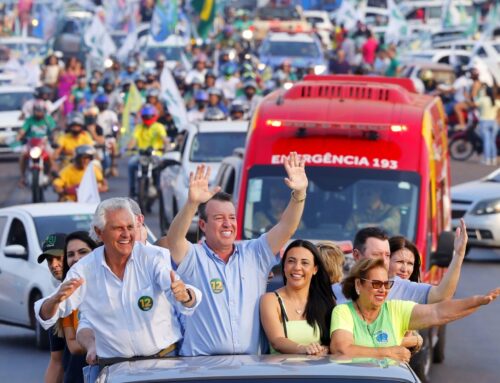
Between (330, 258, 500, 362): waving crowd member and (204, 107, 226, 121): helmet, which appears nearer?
(330, 258, 500, 362): waving crowd member

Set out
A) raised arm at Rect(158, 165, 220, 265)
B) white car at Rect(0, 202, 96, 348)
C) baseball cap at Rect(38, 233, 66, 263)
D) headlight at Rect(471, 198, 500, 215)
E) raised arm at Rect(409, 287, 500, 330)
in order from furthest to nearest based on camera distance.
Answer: headlight at Rect(471, 198, 500, 215)
white car at Rect(0, 202, 96, 348)
baseball cap at Rect(38, 233, 66, 263)
raised arm at Rect(158, 165, 220, 265)
raised arm at Rect(409, 287, 500, 330)

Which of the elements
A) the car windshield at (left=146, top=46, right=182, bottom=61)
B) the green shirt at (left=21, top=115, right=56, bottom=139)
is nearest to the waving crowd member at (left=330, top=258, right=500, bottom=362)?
the green shirt at (left=21, top=115, right=56, bottom=139)

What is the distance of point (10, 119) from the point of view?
4041 cm

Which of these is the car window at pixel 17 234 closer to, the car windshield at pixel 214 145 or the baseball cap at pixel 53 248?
the baseball cap at pixel 53 248

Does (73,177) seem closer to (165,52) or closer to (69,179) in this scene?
(69,179)

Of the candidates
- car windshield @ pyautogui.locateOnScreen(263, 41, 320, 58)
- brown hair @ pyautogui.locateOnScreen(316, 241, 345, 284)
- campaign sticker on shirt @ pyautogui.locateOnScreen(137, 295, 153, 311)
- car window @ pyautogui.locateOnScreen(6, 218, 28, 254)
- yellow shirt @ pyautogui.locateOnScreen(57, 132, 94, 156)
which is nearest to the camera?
campaign sticker on shirt @ pyautogui.locateOnScreen(137, 295, 153, 311)

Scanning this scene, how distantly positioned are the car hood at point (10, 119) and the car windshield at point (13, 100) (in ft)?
0.79

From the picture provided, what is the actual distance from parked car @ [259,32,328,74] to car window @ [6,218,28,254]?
34841mm

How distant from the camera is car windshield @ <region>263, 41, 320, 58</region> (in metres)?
53.1

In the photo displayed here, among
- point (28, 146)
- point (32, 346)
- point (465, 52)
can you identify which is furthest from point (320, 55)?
point (32, 346)

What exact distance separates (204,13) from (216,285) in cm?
4283

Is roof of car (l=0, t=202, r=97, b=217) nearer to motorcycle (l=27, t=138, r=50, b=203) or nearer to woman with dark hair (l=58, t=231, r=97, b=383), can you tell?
woman with dark hair (l=58, t=231, r=97, b=383)

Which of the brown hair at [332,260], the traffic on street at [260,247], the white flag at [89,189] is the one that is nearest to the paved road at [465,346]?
the traffic on street at [260,247]

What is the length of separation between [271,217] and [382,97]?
1.91m
